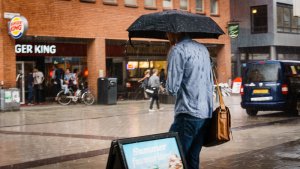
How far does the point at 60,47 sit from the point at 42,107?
15.6 ft

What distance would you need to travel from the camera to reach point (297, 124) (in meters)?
15.5

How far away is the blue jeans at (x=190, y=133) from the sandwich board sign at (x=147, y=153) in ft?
0.85

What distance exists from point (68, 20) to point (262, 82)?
1192 centimetres

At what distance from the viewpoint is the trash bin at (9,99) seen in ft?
73.7

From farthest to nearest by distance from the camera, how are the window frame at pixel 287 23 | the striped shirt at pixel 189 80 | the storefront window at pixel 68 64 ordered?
the window frame at pixel 287 23 → the storefront window at pixel 68 64 → the striped shirt at pixel 189 80

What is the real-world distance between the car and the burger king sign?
32.1ft

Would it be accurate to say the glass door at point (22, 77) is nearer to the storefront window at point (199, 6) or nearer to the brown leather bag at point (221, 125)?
the storefront window at point (199, 6)

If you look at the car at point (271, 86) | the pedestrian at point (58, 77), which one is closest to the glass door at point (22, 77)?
the pedestrian at point (58, 77)

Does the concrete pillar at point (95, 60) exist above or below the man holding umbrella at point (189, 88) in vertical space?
above

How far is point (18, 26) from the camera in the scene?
2323cm

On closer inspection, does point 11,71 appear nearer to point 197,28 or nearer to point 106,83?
point 106,83

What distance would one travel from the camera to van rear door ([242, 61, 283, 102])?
1791 centimetres

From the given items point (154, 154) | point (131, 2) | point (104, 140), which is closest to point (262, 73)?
point (104, 140)

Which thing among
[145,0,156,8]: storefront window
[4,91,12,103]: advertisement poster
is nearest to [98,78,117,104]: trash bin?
[4,91,12,103]: advertisement poster
